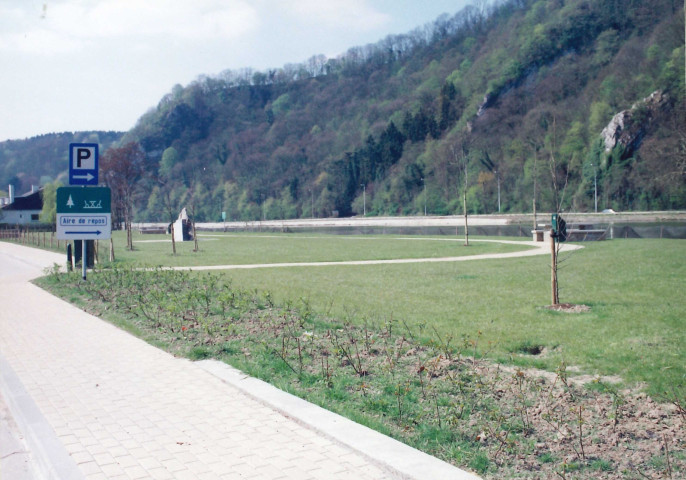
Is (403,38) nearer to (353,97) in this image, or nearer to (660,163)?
(353,97)

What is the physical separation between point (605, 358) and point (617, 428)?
2317 mm

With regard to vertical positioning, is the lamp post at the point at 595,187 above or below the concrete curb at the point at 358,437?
above

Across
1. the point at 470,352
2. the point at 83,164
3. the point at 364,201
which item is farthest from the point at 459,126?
the point at 470,352

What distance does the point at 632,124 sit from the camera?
75.3 m

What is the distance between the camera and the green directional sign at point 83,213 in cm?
1526

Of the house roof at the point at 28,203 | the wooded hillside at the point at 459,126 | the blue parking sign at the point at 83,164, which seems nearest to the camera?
the blue parking sign at the point at 83,164

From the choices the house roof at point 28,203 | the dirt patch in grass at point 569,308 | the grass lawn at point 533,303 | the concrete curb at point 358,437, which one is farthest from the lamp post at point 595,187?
the house roof at point 28,203

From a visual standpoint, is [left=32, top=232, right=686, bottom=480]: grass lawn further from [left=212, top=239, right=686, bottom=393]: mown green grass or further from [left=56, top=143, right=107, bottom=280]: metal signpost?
[left=56, top=143, right=107, bottom=280]: metal signpost

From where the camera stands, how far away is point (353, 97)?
16425 centimetres

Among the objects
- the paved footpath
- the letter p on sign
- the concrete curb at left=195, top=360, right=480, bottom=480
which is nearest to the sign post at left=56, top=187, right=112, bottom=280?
the letter p on sign

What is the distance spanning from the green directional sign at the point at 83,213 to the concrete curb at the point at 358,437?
10.7m

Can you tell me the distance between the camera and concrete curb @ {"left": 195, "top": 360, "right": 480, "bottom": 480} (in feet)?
13.1

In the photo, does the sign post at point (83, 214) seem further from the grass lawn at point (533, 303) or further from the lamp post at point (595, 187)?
the lamp post at point (595, 187)

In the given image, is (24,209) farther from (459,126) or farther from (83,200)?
(83,200)
